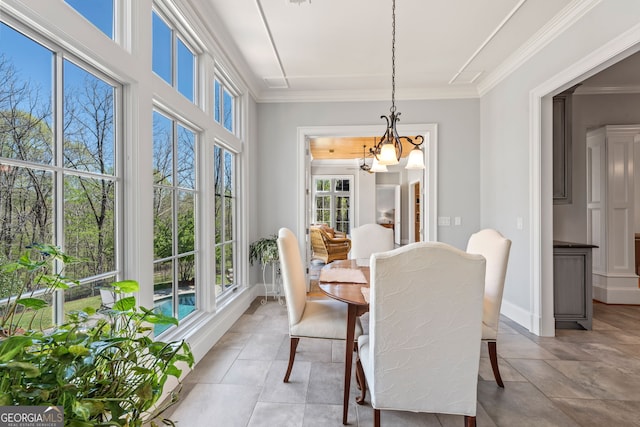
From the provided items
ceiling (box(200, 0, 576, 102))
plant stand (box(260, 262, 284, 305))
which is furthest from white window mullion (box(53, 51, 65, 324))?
plant stand (box(260, 262, 284, 305))

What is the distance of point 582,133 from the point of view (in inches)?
138

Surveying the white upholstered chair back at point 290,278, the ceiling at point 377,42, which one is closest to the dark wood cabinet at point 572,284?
the ceiling at point 377,42

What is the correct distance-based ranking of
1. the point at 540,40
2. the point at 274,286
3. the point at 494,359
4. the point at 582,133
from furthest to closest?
the point at 274,286 → the point at 582,133 → the point at 540,40 → the point at 494,359

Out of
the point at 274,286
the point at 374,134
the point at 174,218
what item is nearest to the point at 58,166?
the point at 174,218

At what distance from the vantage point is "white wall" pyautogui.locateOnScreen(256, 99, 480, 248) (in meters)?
3.83

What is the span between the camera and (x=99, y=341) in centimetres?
73

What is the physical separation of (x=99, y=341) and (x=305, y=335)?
135 cm

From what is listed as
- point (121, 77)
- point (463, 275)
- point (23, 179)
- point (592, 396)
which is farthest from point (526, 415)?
point (121, 77)

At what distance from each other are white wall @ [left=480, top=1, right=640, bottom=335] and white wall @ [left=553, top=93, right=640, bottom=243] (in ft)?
2.20

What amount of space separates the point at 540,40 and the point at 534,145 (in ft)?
3.07

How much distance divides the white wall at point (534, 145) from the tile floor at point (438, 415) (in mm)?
483

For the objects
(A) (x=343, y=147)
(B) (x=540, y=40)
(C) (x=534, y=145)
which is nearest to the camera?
(B) (x=540, y=40)

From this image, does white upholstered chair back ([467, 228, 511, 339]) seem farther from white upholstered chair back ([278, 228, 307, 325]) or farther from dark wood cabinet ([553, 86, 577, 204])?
dark wood cabinet ([553, 86, 577, 204])

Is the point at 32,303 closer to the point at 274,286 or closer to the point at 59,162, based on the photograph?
the point at 59,162
